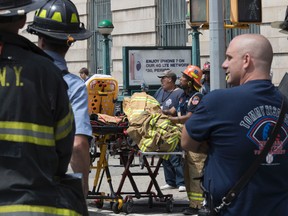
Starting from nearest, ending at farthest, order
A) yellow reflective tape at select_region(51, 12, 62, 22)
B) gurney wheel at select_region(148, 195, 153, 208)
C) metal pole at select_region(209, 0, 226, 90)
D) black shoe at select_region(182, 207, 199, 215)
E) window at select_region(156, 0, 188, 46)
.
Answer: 1. yellow reflective tape at select_region(51, 12, 62, 22)
2. metal pole at select_region(209, 0, 226, 90)
3. black shoe at select_region(182, 207, 199, 215)
4. gurney wheel at select_region(148, 195, 153, 208)
5. window at select_region(156, 0, 188, 46)

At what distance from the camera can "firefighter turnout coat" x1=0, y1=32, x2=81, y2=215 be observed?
11.8ft

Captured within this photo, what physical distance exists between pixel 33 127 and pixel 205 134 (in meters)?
1.39

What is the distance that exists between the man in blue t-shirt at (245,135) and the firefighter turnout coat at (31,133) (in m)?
1.17

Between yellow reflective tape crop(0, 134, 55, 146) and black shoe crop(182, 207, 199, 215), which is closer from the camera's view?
yellow reflective tape crop(0, 134, 55, 146)

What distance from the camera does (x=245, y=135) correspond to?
474 cm

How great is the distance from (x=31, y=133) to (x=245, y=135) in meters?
1.46

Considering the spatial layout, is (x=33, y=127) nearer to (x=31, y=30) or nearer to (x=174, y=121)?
(x=31, y=30)

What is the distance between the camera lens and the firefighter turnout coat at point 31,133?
3.59 m

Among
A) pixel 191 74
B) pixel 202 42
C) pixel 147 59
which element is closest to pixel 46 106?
pixel 191 74

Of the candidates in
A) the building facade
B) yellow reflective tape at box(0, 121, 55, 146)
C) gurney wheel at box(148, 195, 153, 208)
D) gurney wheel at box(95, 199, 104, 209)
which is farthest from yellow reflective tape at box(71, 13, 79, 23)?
the building facade

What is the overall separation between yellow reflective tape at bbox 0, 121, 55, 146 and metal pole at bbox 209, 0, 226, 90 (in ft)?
21.0

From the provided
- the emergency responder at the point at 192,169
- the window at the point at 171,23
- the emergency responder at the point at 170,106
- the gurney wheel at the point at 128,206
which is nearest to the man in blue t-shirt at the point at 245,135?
the emergency responder at the point at 192,169

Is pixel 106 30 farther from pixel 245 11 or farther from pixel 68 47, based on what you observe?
pixel 68 47

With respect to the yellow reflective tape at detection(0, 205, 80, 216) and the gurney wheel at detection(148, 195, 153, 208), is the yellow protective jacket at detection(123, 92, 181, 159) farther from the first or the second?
the yellow reflective tape at detection(0, 205, 80, 216)
